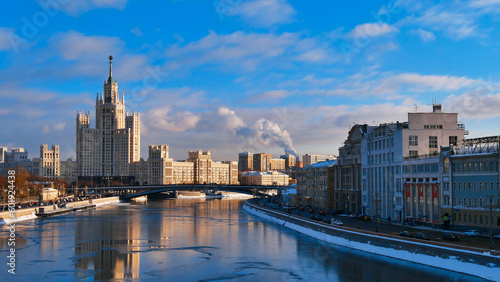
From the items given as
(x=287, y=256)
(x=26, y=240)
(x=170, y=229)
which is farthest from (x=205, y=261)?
(x=170, y=229)

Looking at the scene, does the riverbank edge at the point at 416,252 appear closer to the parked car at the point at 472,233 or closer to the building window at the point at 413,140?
the parked car at the point at 472,233

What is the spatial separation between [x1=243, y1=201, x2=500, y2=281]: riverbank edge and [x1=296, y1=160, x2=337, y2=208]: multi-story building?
98.9 ft

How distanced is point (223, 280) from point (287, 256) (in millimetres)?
12481

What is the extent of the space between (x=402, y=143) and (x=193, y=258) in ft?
103

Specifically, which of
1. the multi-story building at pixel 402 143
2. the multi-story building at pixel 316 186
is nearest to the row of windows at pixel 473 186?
the multi-story building at pixel 402 143

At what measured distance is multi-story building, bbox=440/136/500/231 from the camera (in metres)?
50.1

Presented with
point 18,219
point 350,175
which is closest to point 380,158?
point 350,175

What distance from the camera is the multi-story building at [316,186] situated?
9706 cm

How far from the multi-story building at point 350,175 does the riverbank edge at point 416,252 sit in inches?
712

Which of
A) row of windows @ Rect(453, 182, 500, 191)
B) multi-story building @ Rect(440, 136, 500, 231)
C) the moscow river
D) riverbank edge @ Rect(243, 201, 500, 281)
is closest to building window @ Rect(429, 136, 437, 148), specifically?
multi-story building @ Rect(440, 136, 500, 231)

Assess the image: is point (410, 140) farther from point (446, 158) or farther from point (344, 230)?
point (344, 230)

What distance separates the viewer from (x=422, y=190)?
6150cm

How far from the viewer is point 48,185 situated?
184 metres

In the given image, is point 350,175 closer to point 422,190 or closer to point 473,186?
point 422,190
